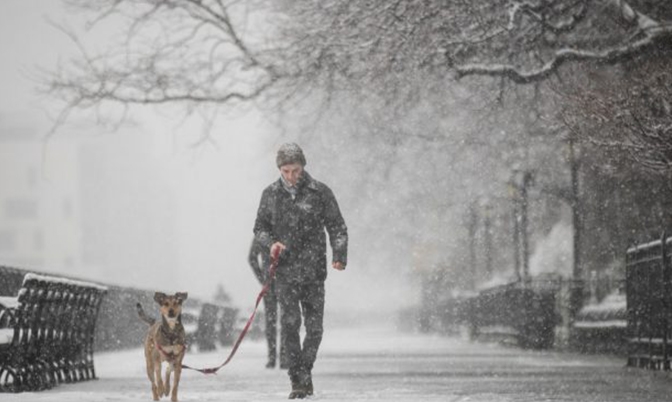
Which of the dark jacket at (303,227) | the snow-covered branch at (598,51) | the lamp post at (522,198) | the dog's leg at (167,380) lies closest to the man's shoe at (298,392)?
the dark jacket at (303,227)

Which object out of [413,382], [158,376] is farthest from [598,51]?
[158,376]

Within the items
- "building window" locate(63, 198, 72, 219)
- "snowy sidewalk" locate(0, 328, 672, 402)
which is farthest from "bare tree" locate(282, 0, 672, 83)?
"building window" locate(63, 198, 72, 219)

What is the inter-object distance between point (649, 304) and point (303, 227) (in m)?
7.72

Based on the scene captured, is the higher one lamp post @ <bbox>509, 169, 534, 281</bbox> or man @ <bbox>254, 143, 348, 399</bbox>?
lamp post @ <bbox>509, 169, 534, 281</bbox>

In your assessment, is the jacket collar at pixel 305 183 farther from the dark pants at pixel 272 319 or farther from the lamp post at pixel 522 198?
the lamp post at pixel 522 198

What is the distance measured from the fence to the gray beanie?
6682mm

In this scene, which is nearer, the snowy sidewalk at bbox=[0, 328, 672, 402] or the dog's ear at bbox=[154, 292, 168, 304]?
the dog's ear at bbox=[154, 292, 168, 304]

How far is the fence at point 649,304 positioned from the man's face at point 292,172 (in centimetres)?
658

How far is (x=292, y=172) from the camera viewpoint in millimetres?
11094

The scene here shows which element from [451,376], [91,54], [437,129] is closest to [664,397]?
[451,376]

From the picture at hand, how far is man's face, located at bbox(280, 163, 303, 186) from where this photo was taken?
11.0 m

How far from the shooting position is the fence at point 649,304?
16641mm

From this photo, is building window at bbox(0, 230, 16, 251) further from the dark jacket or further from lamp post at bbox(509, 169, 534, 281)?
the dark jacket

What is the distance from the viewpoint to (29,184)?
13675 centimetres
